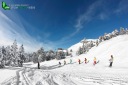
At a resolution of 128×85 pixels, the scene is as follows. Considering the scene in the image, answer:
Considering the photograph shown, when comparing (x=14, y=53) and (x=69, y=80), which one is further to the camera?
(x=14, y=53)

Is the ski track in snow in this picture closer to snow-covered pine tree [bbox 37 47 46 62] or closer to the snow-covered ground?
the snow-covered ground

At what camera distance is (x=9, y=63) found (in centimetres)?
8856

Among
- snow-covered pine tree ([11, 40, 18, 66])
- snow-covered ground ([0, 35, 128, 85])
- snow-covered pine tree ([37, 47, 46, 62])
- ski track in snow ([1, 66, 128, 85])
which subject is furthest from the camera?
snow-covered pine tree ([37, 47, 46, 62])

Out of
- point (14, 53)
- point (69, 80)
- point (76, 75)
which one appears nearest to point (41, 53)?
point (14, 53)

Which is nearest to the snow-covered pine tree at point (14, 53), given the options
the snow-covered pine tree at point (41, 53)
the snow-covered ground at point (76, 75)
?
the snow-covered pine tree at point (41, 53)

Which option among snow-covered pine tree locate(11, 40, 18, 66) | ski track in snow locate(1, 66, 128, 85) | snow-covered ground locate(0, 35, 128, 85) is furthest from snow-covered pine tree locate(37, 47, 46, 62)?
ski track in snow locate(1, 66, 128, 85)

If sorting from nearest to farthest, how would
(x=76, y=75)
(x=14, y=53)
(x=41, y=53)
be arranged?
(x=76, y=75) < (x=14, y=53) < (x=41, y=53)

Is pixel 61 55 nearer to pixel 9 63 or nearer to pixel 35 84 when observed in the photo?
pixel 9 63

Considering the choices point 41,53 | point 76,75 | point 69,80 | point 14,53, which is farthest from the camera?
point 41,53

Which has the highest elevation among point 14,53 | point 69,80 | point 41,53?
point 14,53

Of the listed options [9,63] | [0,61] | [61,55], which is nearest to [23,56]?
[9,63]

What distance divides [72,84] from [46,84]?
5.66ft

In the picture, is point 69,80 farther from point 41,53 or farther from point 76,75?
point 41,53

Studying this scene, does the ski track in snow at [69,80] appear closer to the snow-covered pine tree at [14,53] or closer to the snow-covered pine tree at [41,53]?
the snow-covered pine tree at [14,53]
